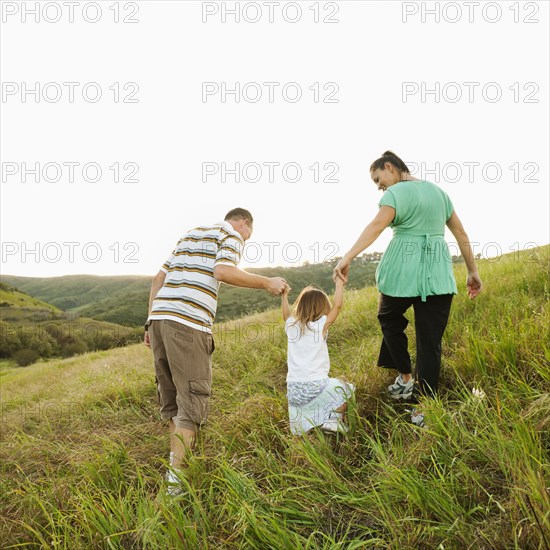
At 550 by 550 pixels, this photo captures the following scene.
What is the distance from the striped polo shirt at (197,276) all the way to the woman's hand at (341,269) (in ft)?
2.66

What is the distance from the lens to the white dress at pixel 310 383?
3.30 m

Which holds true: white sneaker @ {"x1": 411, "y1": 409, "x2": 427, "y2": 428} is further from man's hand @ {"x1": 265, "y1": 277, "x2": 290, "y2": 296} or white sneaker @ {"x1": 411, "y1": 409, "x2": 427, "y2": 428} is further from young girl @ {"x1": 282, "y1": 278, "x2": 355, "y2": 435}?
man's hand @ {"x1": 265, "y1": 277, "x2": 290, "y2": 296}

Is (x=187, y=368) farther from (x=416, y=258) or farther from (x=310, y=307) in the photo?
(x=416, y=258)

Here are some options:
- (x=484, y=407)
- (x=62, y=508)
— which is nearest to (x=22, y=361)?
(x=62, y=508)

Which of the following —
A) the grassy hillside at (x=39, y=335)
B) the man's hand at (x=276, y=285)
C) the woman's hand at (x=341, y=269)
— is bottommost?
the grassy hillside at (x=39, y=335)

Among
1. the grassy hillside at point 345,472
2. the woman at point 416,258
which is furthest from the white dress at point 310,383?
Result: the woman at point 416,258

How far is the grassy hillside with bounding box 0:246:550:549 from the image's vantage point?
205 cm

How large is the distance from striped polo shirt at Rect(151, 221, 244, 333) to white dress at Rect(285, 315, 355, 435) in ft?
2.30

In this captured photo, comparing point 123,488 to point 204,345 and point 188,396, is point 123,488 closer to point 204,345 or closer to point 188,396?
point 188,396

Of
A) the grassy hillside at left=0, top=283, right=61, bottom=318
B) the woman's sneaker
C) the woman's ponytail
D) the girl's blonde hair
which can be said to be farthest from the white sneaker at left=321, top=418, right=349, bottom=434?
the grassy hillside at left=0, top=283, right=61, bottom=318

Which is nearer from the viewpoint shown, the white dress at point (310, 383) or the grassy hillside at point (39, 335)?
the white dress at point (310, 383)

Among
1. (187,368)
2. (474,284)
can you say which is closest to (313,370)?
(187,368)

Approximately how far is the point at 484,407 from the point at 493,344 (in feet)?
2.83

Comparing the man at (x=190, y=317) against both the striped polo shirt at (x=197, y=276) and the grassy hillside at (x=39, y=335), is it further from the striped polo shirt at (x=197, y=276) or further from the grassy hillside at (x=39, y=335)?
the grassy hillside at (x=39, y=335)
